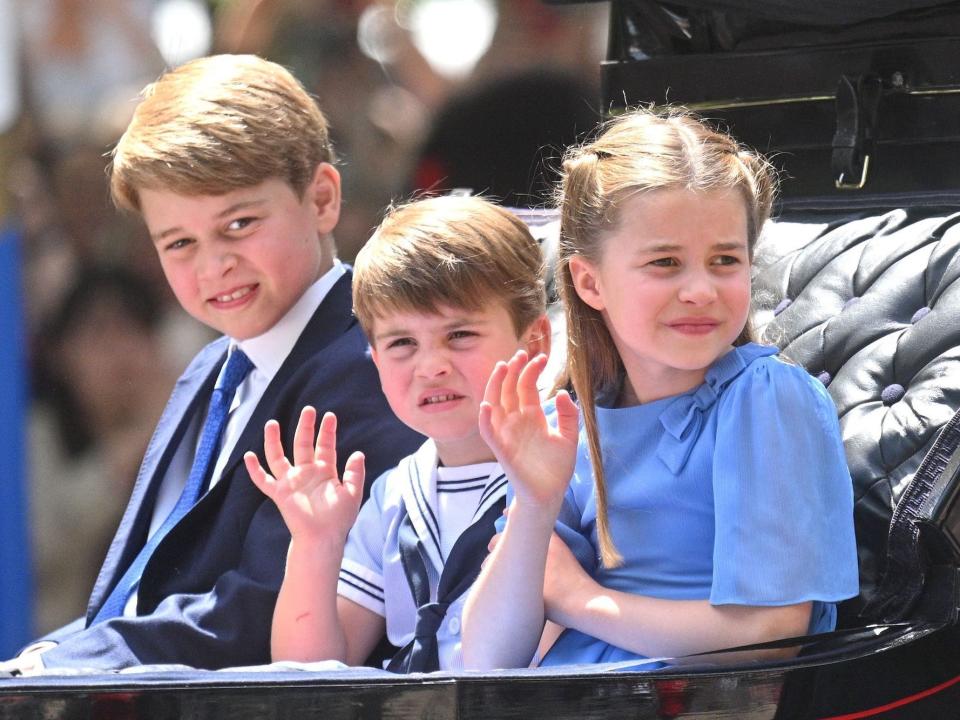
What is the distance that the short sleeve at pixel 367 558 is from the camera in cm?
187

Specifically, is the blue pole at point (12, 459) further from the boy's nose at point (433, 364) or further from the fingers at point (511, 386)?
the fingers at point (511, 386)

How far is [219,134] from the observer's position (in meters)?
2.02

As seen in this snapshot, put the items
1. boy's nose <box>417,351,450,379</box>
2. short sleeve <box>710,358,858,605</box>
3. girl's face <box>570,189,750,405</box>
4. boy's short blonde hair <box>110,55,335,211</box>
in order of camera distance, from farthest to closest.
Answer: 1. boy's short blonde hair <box>110,55,335,211</box>
2. boy's nose <box>417,351,450,379</box>
3. girl's face <box>570,189,750,405</box>
4. short sleeve <box>710,358,858,605</box>

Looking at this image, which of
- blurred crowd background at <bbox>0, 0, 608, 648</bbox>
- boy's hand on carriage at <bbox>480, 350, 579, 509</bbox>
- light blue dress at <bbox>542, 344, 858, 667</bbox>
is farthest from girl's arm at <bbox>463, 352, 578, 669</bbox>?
blurred crowd background at <bbox>0, 0, 608, 648</bbox>

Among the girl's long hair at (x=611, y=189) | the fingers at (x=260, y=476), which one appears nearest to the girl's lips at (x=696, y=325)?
the girl's long hair at (x=611, y=189)

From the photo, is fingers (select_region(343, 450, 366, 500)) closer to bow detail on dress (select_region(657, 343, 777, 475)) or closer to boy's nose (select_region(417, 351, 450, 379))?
boy's nose (select_region(417, 351, 450, 379))

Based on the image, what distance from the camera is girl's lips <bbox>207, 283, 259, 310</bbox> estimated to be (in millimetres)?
2105

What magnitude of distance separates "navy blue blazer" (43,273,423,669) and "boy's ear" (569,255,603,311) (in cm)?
44

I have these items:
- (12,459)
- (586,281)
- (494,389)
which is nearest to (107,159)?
(12,459)

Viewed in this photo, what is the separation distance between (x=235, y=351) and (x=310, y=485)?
57cm

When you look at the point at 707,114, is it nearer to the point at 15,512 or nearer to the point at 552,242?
→ the point at 552,242

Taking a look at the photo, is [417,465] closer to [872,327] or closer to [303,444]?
[303,444]

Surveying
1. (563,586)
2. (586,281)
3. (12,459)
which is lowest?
(12,459)

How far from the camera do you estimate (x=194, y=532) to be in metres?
2.02
